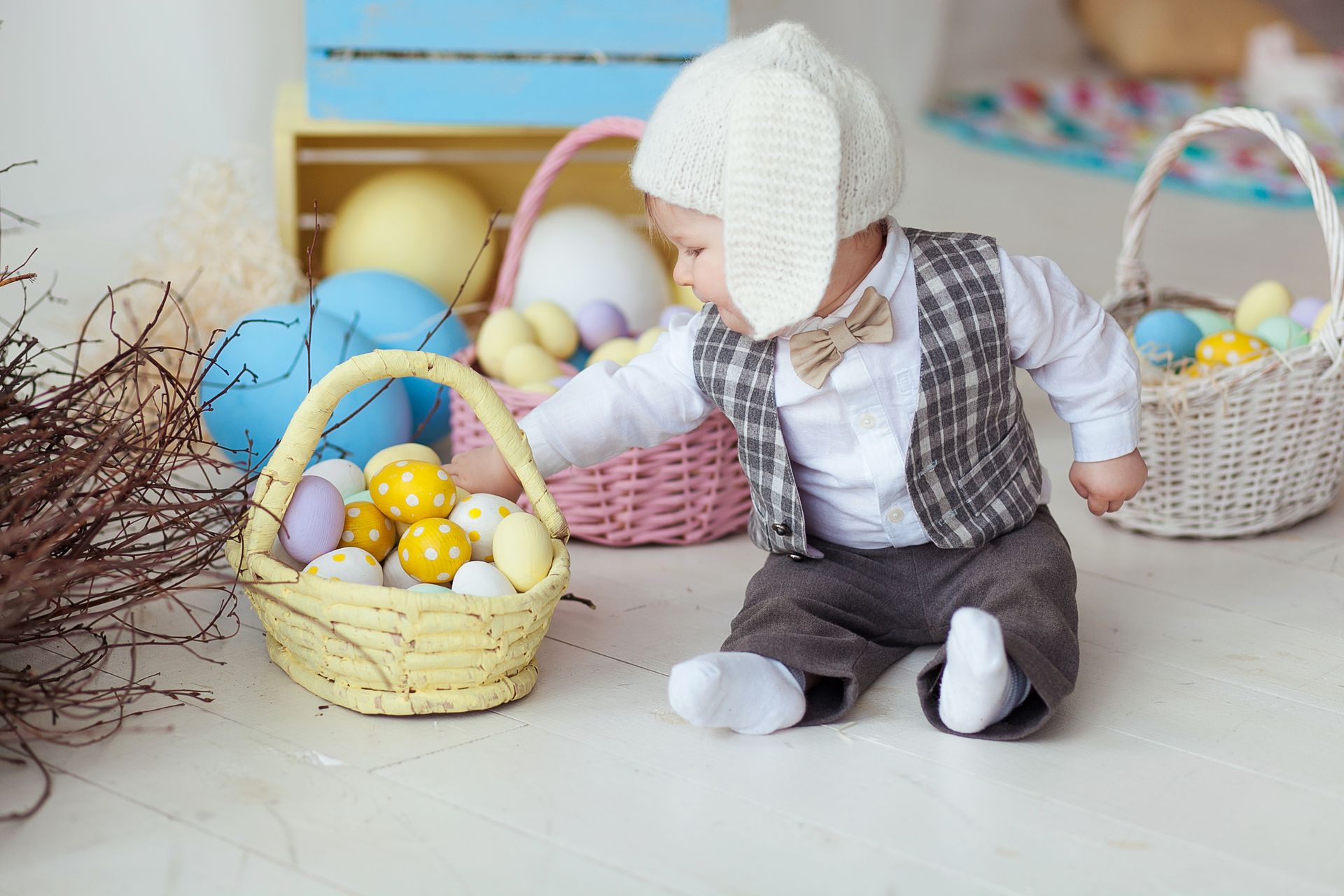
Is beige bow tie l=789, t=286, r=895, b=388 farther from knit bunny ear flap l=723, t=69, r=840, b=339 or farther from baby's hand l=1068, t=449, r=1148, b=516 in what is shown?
baby's hand l=1068, t=449, r=1148, b=516

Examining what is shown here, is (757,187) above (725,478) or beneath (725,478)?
above

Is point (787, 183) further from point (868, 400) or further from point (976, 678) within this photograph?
point (976, 678)

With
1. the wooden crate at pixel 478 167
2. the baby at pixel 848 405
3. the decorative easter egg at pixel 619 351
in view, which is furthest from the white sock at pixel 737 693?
the wooden crate at pixel 478 167

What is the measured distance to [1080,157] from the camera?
12.8 ft

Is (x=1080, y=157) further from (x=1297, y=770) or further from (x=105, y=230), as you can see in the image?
(x=1297, y=770)

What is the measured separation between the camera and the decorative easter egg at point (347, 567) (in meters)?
1.06

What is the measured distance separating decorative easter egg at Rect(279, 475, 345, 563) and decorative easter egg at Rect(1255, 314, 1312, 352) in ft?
3.71

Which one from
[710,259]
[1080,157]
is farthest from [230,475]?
[1080,157]

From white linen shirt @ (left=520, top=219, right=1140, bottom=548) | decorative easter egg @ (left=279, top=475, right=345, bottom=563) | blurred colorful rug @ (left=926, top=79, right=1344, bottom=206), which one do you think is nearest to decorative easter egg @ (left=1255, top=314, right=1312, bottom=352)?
white linen shirt @ (left=520, top=219, right=1140, bottom=548)

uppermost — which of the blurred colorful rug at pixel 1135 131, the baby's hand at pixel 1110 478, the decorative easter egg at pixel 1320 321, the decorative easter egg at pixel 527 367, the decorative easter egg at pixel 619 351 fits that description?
the decorative easter egg at pixel 1320 321

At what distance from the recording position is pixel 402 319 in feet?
5.63

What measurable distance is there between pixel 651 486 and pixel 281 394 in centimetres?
44

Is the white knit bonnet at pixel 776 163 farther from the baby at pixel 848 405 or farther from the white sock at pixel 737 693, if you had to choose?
the white sock at pixel 737 693

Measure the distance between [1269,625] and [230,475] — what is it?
3.96ft
